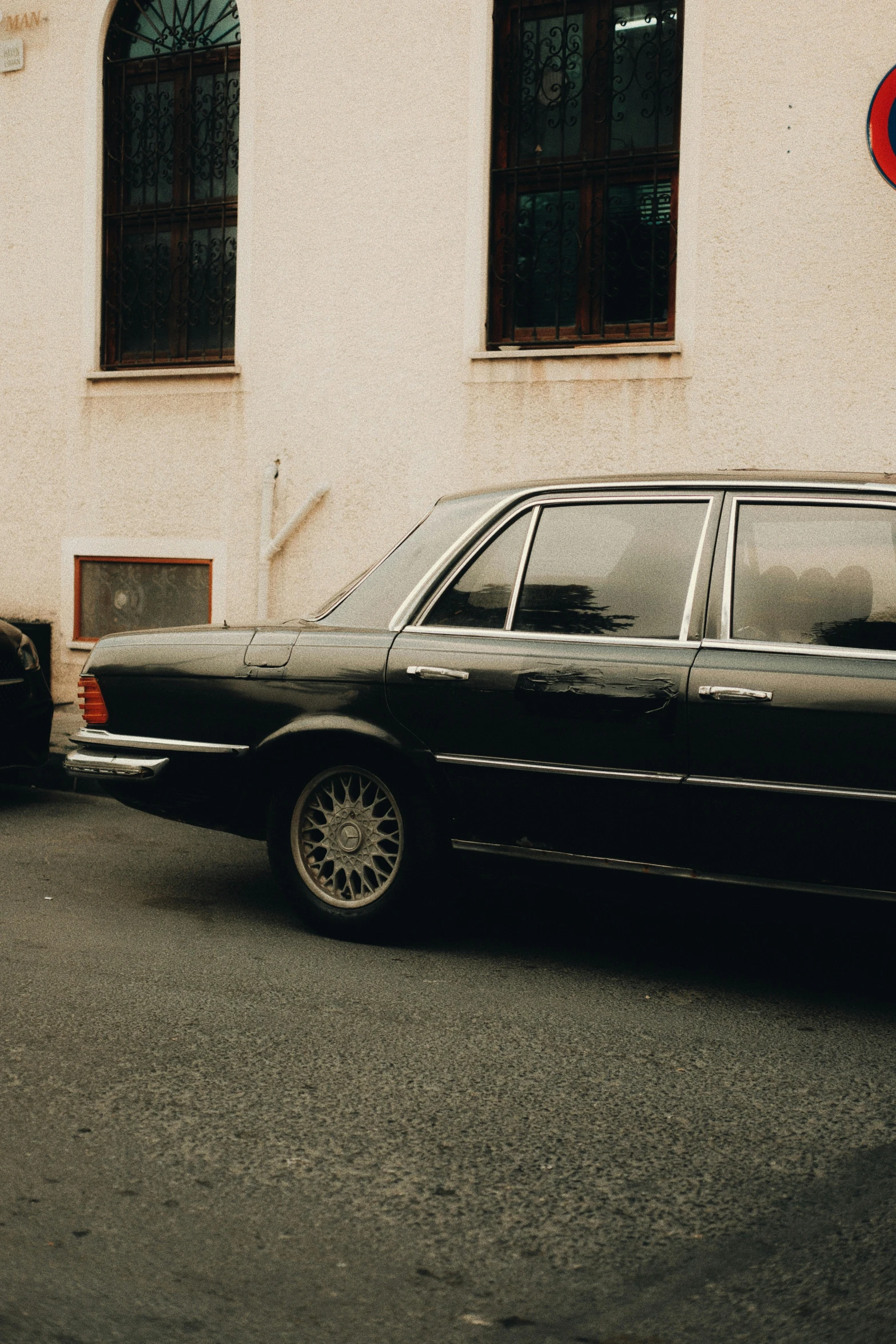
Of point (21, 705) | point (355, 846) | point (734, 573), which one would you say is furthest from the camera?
point (21, 705)

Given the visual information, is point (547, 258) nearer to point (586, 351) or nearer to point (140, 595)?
point (586, 351)

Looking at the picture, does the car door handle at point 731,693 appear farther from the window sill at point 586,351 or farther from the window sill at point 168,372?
the window sill at point 168,372

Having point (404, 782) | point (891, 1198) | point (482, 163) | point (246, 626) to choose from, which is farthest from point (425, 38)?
point (891, 1198)

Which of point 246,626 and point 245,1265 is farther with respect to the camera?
point 246,626

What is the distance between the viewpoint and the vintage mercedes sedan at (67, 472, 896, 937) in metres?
4.46

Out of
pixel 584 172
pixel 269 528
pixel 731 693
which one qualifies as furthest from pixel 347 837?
pixel 584 172

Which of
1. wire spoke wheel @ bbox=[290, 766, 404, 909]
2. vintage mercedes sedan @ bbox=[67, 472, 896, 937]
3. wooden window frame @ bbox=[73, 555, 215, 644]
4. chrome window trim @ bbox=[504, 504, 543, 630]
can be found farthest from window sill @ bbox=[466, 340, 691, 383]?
wire spoke wheel @ bbox=[290, 766, 404, 909]

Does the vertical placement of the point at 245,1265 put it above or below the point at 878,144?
below

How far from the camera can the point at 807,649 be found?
178 inches

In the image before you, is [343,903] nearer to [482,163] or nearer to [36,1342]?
[36,1342]

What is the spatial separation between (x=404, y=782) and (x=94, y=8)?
8.71 metres

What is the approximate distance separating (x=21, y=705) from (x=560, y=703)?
3979 millimetres

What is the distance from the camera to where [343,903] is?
5.29m

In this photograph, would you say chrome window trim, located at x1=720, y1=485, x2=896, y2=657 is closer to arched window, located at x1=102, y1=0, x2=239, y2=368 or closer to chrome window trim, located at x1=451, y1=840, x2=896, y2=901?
chrome window trim, located at x1=451, y1=840, x2=896, y2=901
